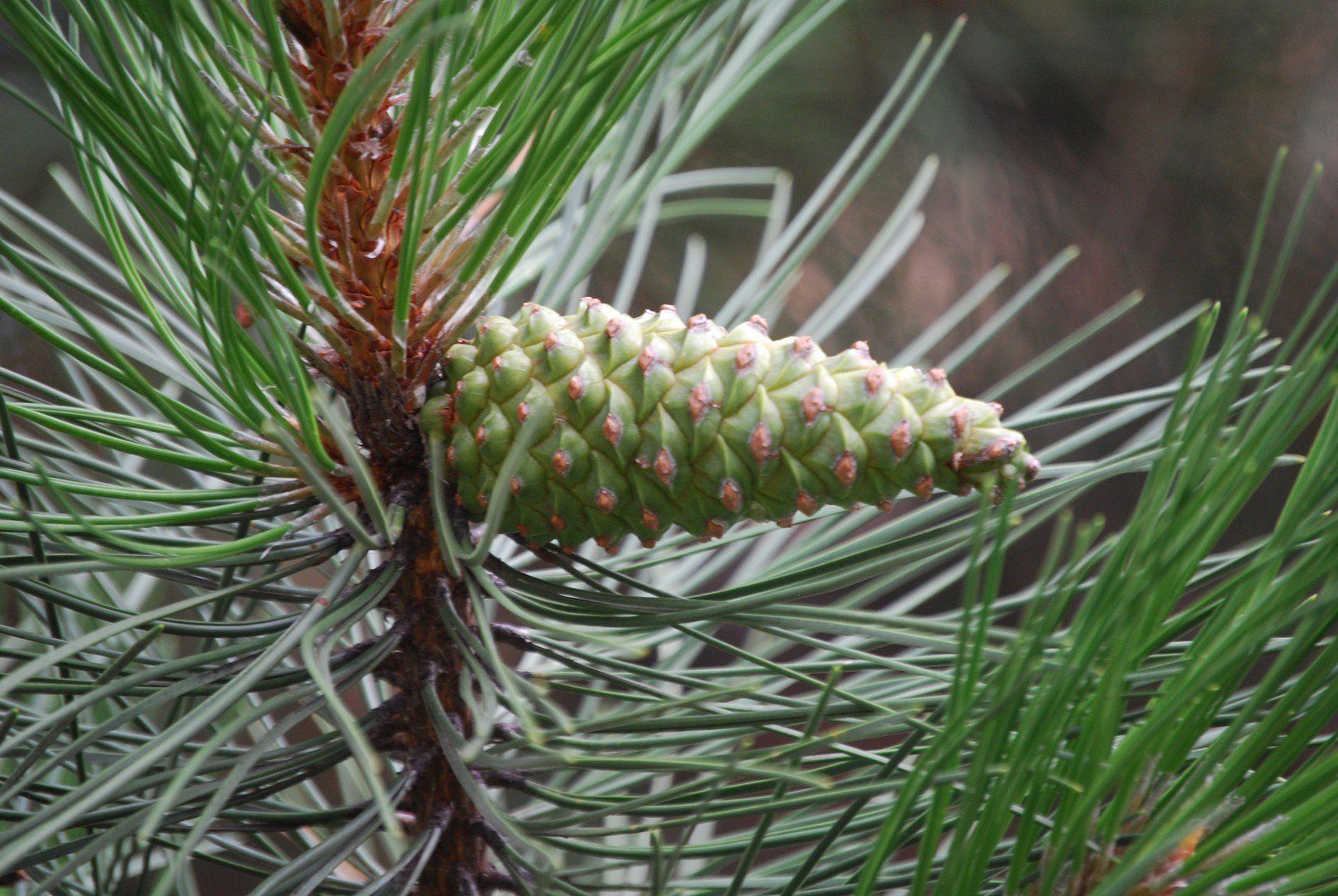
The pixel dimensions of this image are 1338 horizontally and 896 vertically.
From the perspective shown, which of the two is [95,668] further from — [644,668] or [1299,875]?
[1299,875]

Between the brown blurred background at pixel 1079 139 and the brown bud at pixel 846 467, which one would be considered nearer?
the brown bud at pixel 846 467

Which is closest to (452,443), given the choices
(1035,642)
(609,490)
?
(609,490)

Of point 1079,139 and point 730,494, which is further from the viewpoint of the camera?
point 1079,139

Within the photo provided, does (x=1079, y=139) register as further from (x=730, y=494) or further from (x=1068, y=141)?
(x=730, y=494)

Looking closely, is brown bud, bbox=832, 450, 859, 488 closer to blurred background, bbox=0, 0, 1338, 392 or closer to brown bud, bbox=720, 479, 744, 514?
brown bud, bbox=720, 479, 744, 514

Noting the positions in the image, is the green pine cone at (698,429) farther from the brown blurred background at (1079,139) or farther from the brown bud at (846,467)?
the brown blurred background at (1079,139)

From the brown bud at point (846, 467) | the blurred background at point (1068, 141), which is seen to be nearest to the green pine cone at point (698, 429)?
the brown bud at point (846, 467)

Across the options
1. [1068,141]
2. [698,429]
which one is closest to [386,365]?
[698,429]

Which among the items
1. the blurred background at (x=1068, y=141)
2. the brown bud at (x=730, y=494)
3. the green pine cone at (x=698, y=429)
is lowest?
the brown bud at (x=730, y=494)
